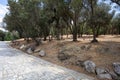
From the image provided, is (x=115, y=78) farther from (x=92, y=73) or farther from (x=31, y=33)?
(x=31, y=33)

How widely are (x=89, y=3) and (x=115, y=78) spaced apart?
9.26 metres

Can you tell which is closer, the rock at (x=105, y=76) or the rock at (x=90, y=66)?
the rock at (x=105, y=76)

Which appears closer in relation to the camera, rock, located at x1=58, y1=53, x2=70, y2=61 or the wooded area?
rock, located at x1=58, y1=53, x2=70, y2=61

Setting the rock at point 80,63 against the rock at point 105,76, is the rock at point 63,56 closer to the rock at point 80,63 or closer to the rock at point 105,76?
the rock at point 80,63

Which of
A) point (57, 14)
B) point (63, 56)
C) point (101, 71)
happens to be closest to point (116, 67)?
point (101, 71)

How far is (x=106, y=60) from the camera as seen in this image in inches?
429

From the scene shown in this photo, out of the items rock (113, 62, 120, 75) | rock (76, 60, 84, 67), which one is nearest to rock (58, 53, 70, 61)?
rock (76, 60, 84, 67)

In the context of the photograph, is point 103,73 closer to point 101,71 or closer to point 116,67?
point 101,71

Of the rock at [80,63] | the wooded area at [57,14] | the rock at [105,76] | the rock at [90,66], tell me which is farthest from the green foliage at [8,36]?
the rock at [105,76]

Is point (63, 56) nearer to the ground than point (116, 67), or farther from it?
farther from it

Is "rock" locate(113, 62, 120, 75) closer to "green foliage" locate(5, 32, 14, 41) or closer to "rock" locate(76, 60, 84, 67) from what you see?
"rock" locate(76, 60, 84, 67)

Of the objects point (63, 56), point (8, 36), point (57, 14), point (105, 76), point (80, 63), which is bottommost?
point (105, 76)

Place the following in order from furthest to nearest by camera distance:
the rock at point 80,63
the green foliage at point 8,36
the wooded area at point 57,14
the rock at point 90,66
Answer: the green foliage at point 8,36, the wooded area at point 57,14, the rock at point 80,63, the rock at point 90,66

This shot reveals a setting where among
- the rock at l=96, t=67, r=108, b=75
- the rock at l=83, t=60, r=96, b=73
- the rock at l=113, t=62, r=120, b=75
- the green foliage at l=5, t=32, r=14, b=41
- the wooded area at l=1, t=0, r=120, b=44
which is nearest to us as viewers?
the rock at l=113, t=62, r=120, b=75
